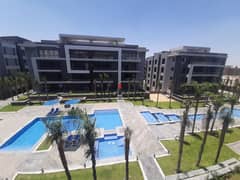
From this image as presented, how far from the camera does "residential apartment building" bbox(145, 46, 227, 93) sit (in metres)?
39.3

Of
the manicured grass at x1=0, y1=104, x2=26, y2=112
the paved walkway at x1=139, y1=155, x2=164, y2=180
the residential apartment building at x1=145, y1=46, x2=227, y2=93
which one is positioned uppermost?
the residential apartment building at x1=145, y1=46, x2=227, y2=93

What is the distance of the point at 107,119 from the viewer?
23.8 metres

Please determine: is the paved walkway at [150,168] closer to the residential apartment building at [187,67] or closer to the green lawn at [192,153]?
the green lawn at [192,153]

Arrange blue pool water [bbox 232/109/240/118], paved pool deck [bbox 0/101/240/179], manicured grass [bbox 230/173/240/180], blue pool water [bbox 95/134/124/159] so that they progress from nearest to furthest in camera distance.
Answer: manicured grass [bbox 230/173/240/180] → paved pool deck [bbox 0/101/240/179] → blue pool water [bbox 95/134/124/159] → blue pool water [bbox 232/109/240/118]

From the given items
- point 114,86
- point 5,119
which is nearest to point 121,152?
point 5,119

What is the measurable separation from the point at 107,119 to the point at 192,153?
14.4 meters

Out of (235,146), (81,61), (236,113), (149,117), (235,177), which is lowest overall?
(235,177)

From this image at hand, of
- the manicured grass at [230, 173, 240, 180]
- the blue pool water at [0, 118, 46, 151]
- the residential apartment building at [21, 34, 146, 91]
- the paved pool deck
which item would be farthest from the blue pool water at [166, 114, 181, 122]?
the blue pool water at [0, 118, 46, 151]

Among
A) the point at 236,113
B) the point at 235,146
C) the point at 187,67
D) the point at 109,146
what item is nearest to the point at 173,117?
the point at 235,146

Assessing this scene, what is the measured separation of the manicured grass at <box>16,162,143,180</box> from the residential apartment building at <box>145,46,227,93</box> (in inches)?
1152

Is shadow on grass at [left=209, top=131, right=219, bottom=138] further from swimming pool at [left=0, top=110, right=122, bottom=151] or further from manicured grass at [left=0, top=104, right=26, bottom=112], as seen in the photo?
manicured grass at [left=0, top=104, right=26, bottom=112]

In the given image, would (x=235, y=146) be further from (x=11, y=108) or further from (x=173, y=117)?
(x=11, y=108)

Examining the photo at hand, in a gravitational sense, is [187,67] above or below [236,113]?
above

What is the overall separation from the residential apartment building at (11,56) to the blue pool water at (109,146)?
43331mm
